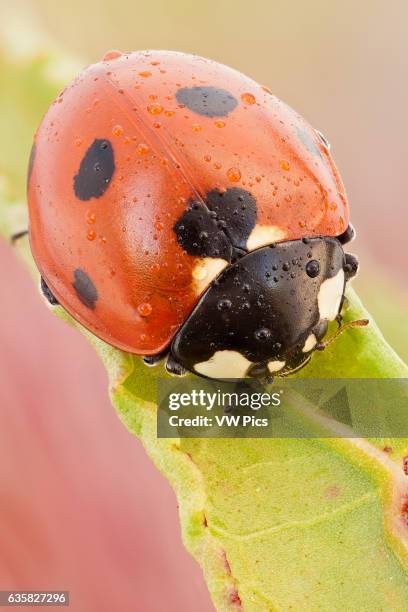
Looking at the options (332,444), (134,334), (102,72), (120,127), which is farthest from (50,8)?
(332,444)

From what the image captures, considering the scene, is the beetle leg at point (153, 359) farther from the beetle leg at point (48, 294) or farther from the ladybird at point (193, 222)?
the beetle leg at point (48, 294)

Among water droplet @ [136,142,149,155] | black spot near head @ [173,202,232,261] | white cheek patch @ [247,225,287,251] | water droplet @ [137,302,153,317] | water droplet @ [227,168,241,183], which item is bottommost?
water droplet @ [137,302,153,317]

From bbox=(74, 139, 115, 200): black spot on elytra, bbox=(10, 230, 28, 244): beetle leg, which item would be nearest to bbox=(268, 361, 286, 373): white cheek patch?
bbox=(74, 139, 115, 200): black spot on elytra

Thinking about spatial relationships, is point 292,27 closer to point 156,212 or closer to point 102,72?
point 102,72

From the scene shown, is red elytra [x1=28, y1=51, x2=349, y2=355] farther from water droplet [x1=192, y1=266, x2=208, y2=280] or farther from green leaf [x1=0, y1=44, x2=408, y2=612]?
green leaf [x1=0, y1=44, x2=408, y2=612]

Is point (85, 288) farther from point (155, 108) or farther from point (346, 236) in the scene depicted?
point (346, 236)

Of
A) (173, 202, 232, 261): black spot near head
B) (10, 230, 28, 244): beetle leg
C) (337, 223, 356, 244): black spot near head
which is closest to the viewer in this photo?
(173, 202, 232, 261): black spot near head

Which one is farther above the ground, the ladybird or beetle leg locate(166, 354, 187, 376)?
the ladybird

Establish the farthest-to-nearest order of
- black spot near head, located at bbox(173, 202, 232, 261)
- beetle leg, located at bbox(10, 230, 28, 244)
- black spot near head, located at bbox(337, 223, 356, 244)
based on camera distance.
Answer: beetle leg, located at bbox(10, 230, 28, 244), black spot near head, located at bbox(337, 223, 356, 244), black spot near head, located at bbox(173, 202, 232, 261)
